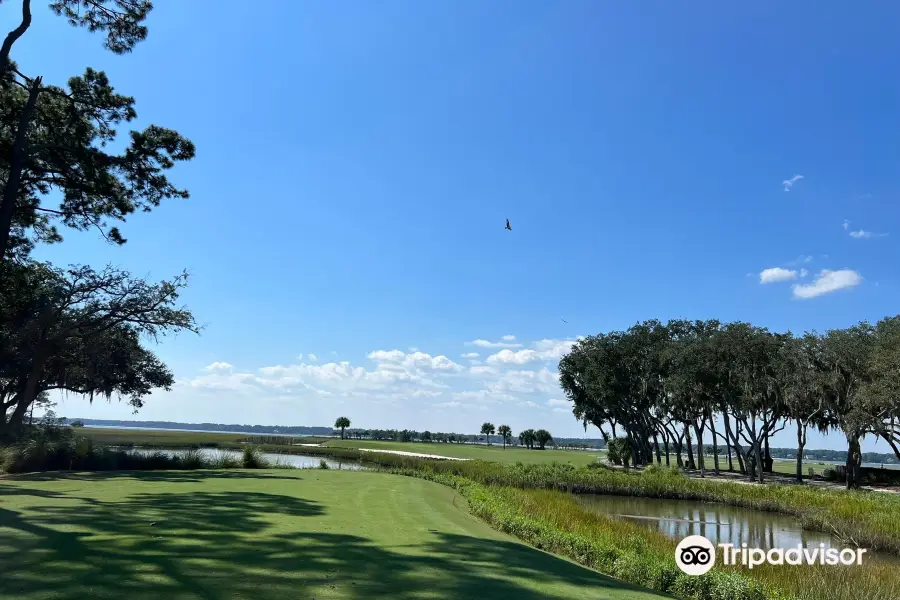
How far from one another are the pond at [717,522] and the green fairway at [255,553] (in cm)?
1242

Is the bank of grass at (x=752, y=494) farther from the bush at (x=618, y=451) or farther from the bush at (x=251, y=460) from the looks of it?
the bush at (x=618, y=451)

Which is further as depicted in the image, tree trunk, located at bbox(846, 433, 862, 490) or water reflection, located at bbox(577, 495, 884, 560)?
tree trunk, located at bbox(846, 433, 862, 490)

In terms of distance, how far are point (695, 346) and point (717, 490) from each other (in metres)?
16.2

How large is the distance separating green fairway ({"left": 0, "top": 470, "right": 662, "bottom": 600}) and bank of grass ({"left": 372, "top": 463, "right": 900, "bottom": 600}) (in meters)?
1.01

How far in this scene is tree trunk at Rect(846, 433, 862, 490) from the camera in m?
37.1

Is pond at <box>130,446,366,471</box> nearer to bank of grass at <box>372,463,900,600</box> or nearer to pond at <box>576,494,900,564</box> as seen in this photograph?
pond at <box>576,494,900,564</box>

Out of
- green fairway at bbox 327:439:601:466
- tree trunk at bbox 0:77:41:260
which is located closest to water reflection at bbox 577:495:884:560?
tree trunk at bbox 0:77:41:260

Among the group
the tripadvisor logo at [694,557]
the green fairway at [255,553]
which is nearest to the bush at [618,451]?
the tripadvisor logo at [694,557]

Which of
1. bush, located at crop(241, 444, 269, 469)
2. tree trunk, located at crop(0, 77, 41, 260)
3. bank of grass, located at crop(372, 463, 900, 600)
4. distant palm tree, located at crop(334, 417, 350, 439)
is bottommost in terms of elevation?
distant palm tree, located at crop(334, 417, 350, 439)

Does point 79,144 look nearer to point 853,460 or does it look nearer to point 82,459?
point 82,459

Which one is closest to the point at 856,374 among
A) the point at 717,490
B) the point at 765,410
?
the point at 765,410

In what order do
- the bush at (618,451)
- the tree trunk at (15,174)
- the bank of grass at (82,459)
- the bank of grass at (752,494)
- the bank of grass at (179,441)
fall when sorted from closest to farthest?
the tree trunk at (15,174)
the bank of grass at (752,494)
the bank of grass at (82,459)
the bush at (618,451)
the bank of grass at (179,441)

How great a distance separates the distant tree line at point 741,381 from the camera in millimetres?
35562

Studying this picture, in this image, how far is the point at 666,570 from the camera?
10375mm
